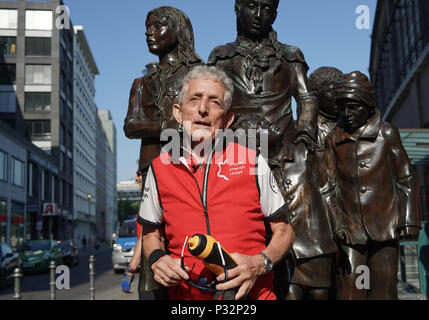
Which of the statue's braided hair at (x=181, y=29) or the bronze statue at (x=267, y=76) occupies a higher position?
the statue's braided hair at (x=181, y=29)

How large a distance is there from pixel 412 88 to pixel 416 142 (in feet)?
31.7

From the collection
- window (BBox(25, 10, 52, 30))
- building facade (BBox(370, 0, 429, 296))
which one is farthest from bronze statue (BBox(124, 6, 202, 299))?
window (BBox(25, 10, 52, 30))

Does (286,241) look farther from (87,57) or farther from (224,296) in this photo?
(87,57)

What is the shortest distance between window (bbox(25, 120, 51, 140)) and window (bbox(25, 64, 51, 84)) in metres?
4.24

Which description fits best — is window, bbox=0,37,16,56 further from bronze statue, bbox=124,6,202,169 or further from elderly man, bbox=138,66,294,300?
elderly man, bbox=138,66,294,300

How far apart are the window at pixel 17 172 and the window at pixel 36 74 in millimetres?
15143

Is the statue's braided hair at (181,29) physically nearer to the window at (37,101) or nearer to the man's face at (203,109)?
the man's face at (203,109)

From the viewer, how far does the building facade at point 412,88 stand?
1108cm

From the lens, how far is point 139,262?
151 inches

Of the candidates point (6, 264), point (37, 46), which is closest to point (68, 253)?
point (6, 264)

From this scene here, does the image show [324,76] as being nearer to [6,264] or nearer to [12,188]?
[6,264]

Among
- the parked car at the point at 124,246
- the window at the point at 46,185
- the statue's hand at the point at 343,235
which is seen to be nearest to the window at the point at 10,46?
the window at the point at 46,185
